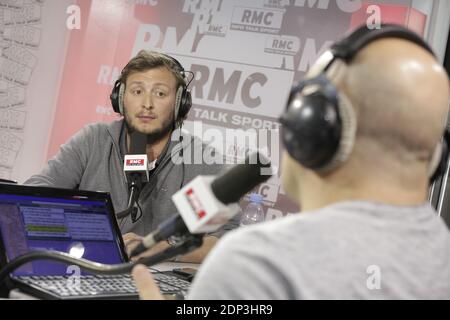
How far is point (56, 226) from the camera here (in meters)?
1.52

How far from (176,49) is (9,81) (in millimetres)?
1479

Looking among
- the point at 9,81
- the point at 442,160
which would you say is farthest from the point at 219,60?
the point at 442,160

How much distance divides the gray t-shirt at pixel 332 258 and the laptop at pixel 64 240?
656 millimetres

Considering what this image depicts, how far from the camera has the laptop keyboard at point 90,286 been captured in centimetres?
127

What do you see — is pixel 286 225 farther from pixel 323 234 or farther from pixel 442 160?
pixel 442 160

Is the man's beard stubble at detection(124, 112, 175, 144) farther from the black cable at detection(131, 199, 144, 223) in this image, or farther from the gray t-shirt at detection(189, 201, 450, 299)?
the gray t-shirt at detection(189, 201, 450, 299)

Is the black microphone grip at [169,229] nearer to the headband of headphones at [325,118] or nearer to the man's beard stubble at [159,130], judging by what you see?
the headband of headphones at [325,118]

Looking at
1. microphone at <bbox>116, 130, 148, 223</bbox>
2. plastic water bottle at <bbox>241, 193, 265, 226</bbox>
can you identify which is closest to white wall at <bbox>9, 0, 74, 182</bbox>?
plastic water bottle at <bbox>241, 193, 265, 226</bbox>

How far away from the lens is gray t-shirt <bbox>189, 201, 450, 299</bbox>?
0.68 metres

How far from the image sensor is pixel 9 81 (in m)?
4.41

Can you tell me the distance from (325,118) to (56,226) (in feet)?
3.18

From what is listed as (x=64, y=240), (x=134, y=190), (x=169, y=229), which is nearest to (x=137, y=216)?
(x=134, y=190)

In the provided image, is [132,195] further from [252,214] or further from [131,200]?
[252,214]

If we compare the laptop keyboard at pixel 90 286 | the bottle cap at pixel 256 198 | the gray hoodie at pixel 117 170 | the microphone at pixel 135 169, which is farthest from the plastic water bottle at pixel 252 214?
the laptop keyboard at pixel 90 286
